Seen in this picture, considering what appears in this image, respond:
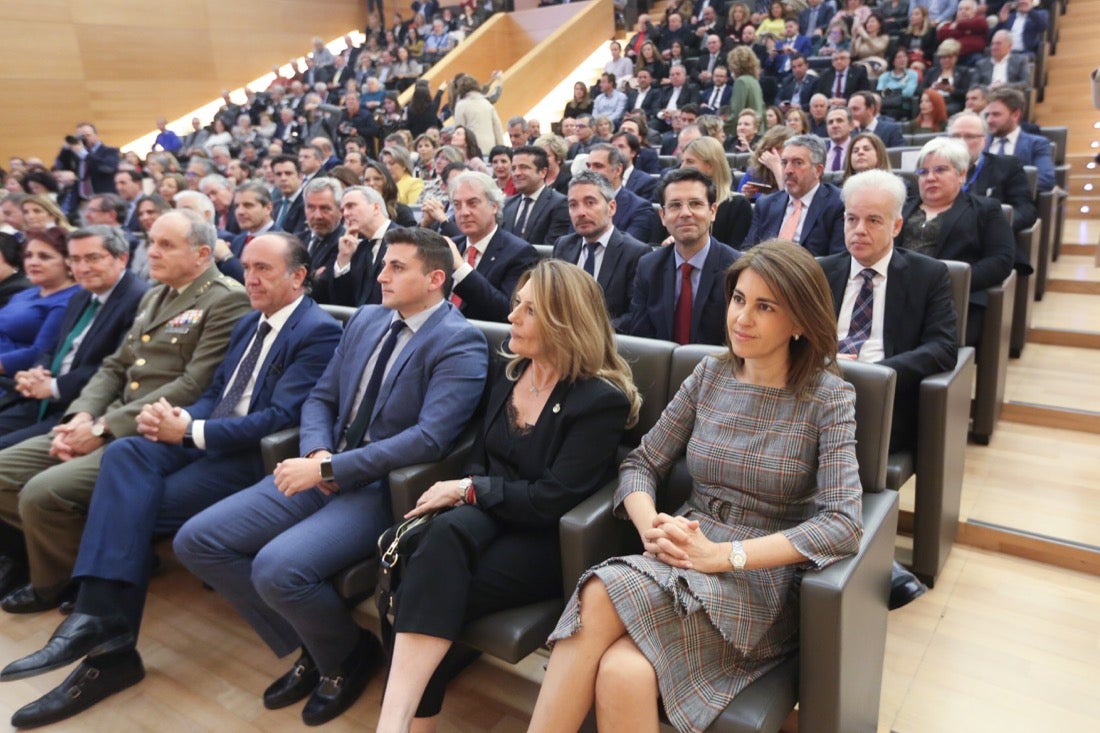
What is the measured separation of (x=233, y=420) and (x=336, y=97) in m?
8.23

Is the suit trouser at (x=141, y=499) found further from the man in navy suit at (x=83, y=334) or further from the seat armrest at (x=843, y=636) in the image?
the seat armrest at (x=843, y=636)

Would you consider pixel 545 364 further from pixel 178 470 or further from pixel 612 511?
pixel 178 470

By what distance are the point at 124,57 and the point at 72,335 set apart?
9618mm

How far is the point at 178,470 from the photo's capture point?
2.04m

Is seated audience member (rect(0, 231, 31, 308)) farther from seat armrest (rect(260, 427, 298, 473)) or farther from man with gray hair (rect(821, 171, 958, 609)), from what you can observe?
man with gray hair (rect(821, 171, 958, 609))

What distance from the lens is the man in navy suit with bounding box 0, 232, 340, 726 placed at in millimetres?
1779

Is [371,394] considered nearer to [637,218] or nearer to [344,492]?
[344,492]

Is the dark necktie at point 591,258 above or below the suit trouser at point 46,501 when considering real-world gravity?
above

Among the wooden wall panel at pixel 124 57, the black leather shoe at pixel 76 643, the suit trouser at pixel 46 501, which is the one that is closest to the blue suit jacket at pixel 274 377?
the suit trouser at pixel 46 501

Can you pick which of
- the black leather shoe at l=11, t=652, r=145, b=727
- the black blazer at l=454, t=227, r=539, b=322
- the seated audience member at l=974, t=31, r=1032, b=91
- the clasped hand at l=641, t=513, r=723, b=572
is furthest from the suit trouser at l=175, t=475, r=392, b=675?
the seated audience member at l=974, t=31, r=1032, b=91

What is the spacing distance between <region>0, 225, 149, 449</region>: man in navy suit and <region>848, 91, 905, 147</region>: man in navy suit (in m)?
3.88

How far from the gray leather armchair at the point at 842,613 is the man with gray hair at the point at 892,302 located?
19.2 inches

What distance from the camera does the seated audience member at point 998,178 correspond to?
2861 mm

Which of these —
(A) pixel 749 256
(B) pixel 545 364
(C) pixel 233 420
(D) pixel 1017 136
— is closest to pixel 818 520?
(A) pixel 749 256
